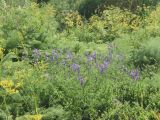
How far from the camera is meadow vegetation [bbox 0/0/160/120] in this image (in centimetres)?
523

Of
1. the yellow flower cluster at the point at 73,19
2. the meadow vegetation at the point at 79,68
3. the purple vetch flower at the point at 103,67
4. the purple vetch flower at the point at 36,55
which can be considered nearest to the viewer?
the meadow vegetation at the point at 79,68

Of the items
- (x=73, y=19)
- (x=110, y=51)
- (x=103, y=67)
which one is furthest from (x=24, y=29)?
(x=103, y=67)

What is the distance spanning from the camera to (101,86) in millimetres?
5461

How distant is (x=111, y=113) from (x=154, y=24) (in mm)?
3285

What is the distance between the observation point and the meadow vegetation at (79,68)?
5227 mm

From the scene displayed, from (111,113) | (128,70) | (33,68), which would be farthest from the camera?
(33,68)

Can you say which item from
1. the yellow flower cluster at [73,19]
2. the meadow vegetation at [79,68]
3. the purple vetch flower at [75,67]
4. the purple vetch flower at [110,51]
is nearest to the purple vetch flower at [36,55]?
the meadow vegetation at [79,68]

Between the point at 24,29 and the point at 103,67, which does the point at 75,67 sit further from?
the point at 24,29

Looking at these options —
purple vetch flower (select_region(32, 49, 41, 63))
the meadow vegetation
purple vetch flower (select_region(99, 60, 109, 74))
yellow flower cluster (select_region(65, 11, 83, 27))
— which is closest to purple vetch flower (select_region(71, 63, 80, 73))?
the meadow vegetation

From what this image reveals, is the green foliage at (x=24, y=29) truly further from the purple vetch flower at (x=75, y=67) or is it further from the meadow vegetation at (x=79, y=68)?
the purple vetch flower at (x=75, y=67)

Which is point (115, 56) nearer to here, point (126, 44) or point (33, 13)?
point (126, 44)

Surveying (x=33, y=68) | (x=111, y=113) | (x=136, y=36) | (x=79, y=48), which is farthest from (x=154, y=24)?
(x=111, y=113)

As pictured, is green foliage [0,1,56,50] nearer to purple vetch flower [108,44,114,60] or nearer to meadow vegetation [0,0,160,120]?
meadow vegetation [0,0,160,120]

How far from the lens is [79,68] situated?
19.1ft
